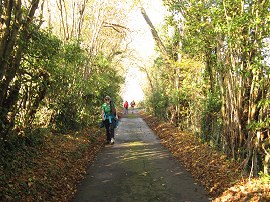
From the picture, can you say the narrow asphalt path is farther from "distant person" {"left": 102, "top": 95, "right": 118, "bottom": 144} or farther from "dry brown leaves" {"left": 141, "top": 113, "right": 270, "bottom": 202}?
"distant person" {"left": 102, "top": 95, "right": 118, "bottom": 144}

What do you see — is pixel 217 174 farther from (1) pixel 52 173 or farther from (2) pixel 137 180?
(1) pixel 52 173

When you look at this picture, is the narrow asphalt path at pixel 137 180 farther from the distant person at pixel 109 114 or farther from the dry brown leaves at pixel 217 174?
the distant person at pixel 109 114

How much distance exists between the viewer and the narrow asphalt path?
6.04m

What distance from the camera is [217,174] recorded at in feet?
23.3

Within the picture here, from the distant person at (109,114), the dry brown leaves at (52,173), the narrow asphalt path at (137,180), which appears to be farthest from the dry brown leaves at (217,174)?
the dry brown leaves at (52,173)

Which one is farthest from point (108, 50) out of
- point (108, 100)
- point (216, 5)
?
point (216, 5)

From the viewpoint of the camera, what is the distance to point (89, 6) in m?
15.6

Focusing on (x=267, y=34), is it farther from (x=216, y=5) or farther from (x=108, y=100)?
(x=108, y=100)

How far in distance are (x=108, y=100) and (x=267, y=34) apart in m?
6.80

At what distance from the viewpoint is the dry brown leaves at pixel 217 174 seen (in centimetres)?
527

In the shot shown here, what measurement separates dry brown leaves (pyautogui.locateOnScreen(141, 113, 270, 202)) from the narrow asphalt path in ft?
0.91

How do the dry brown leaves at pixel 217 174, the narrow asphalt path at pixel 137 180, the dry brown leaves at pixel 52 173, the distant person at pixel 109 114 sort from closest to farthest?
1. the dry brown leaves at pixel 217 174
2. the dry brown leaves at pixel 52 173
3. the narrow asphalt path at pixel 137 180
4. the distant person at pixel 109 114

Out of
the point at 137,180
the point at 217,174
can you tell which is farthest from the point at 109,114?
the point at 217,174

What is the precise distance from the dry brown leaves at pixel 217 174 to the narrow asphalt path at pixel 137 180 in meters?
0.28
